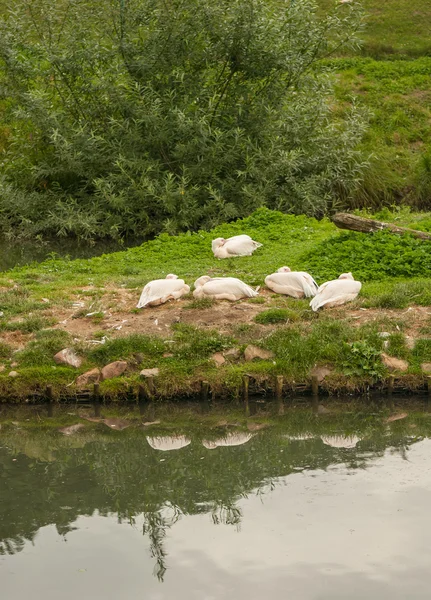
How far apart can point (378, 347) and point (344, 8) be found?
25.7 m

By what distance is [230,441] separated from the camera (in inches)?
401

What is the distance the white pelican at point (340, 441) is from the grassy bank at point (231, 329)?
101 cm

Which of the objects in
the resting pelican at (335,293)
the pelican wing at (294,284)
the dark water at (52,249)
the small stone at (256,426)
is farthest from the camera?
the dark water at (52,249)

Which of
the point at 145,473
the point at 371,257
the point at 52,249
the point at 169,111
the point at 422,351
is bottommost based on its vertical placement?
the point at 52,249

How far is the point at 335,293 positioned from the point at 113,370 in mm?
3188

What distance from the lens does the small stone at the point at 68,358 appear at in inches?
452


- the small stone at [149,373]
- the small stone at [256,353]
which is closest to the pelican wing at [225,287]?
the small stone at [256,353]

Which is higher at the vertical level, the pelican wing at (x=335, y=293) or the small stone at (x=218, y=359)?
the pelican wing at (x=335, y=293)

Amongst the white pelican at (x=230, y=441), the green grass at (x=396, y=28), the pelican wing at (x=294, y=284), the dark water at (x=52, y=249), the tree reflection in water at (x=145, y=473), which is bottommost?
the dark water at (x=52, y=249)

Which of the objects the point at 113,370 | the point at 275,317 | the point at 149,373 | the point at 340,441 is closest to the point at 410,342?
the point at 275,317

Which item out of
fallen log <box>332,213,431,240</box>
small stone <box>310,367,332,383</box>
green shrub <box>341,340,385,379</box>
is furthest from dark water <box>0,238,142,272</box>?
green shrub <box>341,340,385,379</box>

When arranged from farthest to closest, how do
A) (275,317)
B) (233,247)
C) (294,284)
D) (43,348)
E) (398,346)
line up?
(233,247) → (294,284) → (275,317) → (43,348) → (398,346)

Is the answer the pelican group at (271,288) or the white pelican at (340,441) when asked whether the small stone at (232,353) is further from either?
the white pelican at (340,441)

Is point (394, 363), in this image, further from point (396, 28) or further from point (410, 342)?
point (396, 28)
